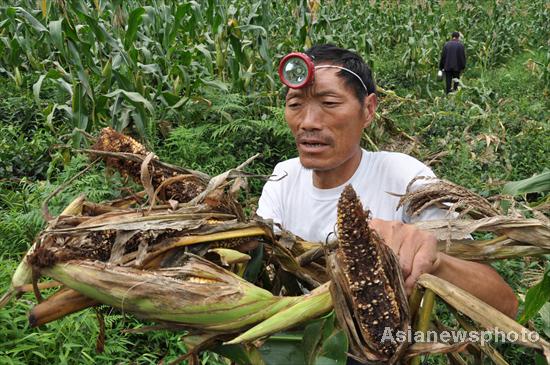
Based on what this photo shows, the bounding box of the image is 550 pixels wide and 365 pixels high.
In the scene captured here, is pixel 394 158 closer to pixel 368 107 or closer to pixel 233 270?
pixel 368 107

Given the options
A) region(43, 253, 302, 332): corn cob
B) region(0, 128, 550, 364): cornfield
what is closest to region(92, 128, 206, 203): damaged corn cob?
region(0, 128, 550, 364): cornfield

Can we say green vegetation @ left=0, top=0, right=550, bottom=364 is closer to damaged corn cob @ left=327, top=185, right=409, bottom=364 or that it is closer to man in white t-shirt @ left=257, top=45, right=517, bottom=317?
man in white t-shirt @ left=257, top=45, right=517, bottom=317

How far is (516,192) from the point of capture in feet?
5.41

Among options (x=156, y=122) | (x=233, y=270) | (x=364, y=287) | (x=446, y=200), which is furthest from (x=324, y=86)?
(x=156, y=122)

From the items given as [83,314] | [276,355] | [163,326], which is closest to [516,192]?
[276,355]

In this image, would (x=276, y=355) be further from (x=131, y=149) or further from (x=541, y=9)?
(x=541, y=9)

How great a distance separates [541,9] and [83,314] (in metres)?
13.8

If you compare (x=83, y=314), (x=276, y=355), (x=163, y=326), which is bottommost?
(x=83, y=314)

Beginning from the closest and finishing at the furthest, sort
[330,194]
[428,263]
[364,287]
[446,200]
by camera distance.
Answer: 1. [364,287]
2. [428,263]
3. [446,200]
4. [330,194]

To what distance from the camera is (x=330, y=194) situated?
1801 millimetres

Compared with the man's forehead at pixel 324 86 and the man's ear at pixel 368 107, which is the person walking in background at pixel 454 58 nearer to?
the man's ear at pixel 368 107

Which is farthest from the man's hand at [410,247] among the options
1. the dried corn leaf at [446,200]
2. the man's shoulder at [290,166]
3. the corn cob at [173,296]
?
the man's shoulder at [290,166]

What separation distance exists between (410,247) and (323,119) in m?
0.61

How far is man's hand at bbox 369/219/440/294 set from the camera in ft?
3.84
